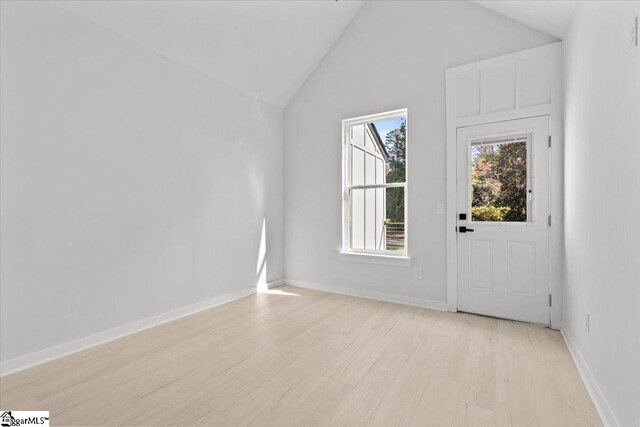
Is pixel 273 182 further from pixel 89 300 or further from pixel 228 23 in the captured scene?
pixel 89 300

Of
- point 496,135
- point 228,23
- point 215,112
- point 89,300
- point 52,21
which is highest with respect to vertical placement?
point 228,23

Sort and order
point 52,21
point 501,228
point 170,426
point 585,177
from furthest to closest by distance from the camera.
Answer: point 501,228 < point 52,21 < point 585,177 < point 170,426

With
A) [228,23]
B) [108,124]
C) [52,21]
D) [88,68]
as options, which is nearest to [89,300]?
[108,124]

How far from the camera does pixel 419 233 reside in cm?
368

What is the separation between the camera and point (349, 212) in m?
4.30

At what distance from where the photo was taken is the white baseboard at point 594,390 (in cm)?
162

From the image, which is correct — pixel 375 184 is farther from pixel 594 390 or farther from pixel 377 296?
pixel 594 390

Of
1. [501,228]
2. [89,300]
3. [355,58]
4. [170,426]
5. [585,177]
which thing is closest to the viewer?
[170,426]

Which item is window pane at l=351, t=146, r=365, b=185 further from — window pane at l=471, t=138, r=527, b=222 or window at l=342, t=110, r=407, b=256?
window pane at l=471, t=138, r=527, b=222

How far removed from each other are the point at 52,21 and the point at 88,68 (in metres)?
0.35

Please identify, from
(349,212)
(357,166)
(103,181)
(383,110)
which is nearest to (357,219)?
(349,212)

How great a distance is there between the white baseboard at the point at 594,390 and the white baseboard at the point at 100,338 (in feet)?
11.0

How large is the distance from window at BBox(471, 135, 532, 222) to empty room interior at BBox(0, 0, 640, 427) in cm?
2

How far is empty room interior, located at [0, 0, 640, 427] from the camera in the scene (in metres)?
1.82
